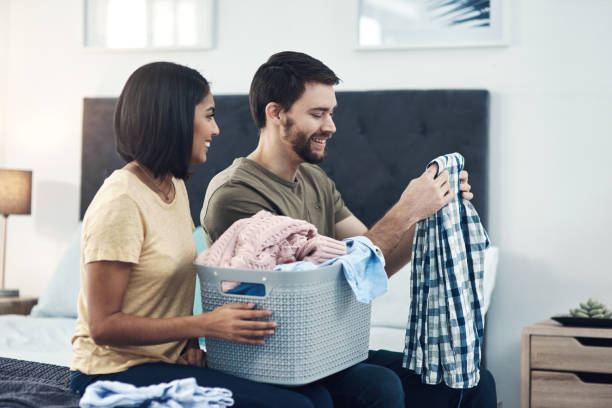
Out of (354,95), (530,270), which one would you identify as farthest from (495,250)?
(354,95)

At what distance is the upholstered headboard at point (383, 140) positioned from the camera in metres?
2.88

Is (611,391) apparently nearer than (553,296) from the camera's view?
Yes

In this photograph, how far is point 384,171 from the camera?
2979 millimetres

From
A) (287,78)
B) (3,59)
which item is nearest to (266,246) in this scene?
(287,78)

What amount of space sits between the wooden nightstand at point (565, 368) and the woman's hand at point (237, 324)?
1.48 m

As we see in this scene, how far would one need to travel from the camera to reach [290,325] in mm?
1290

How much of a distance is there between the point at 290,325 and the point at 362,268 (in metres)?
0.20

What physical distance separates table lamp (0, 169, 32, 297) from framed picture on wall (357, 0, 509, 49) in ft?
5.55

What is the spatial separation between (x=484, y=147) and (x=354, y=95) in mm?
598

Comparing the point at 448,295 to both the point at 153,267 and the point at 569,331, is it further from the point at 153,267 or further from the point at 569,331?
the point at 569,331

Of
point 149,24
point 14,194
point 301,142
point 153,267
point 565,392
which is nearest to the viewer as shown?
point 153,267

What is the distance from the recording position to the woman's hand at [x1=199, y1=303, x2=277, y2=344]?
127cm

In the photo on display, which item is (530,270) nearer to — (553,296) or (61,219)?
(553,296)

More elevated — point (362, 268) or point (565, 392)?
point (362, 268)
